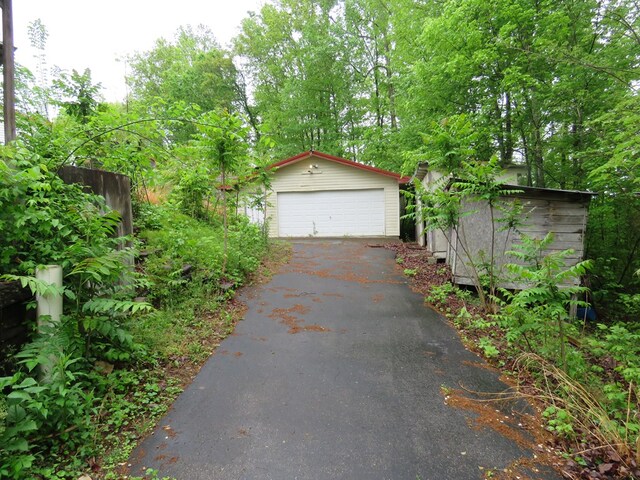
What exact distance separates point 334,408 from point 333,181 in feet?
35.6

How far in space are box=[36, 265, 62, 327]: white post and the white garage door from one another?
10.7 m

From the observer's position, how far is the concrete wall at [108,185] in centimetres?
334

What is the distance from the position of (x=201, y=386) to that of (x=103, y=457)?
3.23 feet

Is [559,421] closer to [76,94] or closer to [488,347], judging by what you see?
[488,347]

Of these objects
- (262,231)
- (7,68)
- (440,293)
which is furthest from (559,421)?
Answer: (262,231)

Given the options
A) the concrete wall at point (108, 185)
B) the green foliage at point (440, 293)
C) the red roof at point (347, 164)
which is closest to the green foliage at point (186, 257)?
the concrete wall at point (108, 185)

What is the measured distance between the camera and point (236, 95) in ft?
68.4

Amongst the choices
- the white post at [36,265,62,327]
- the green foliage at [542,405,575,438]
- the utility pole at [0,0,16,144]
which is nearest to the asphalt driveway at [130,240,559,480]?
the green foliage at [542,405,575,438]

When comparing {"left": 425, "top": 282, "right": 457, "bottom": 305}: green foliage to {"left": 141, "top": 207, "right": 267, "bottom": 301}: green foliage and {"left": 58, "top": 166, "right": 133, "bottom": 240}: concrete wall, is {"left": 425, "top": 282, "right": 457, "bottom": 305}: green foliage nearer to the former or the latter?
{"left": 141, "top": 207, "right": 267, "bottom": 301}: green foliage

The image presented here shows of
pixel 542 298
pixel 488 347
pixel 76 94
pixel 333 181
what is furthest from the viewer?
pixel 333 181

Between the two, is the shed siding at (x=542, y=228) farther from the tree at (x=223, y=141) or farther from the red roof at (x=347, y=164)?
A: the red roof at (x=347, y=164)

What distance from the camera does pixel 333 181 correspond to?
1285 centimetres

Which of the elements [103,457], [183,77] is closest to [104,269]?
[103,457]

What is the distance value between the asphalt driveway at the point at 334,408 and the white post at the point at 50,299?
1.21 meters
